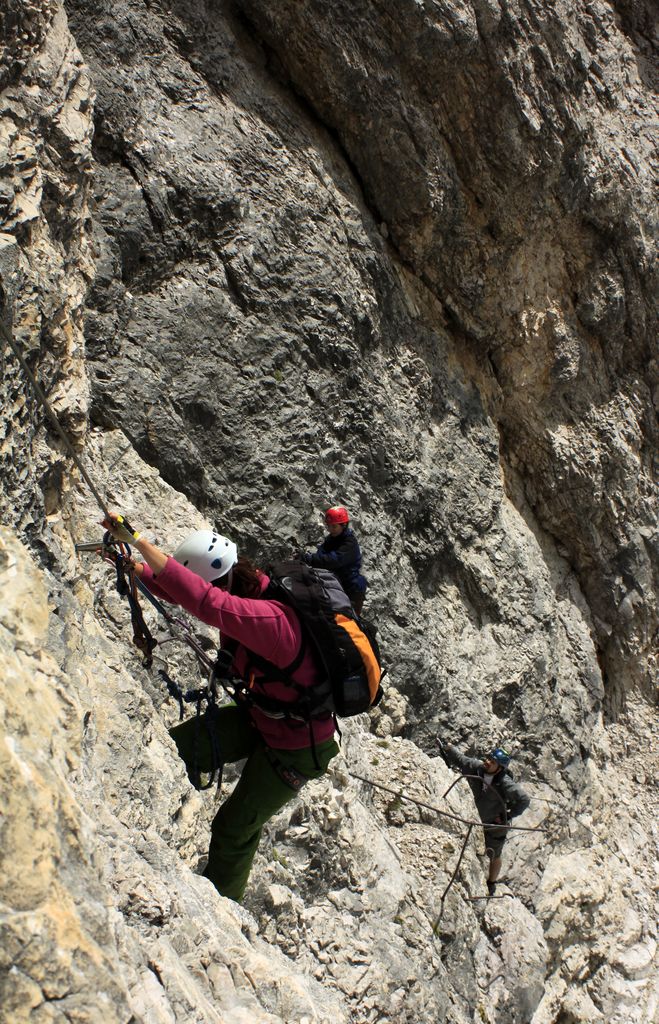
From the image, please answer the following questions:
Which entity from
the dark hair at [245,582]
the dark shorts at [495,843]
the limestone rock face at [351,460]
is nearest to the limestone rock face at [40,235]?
the limestone rock face at [351,460]

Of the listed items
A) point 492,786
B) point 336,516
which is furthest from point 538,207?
point 492,786

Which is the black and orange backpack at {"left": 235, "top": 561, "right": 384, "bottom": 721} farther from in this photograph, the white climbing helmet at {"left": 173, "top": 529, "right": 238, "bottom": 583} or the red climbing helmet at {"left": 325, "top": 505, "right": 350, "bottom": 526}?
the red climbing helmet at {"left": 325, "top": 505, "right": 350, "bottom": 526}

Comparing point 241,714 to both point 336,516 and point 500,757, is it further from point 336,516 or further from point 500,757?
point 500,757

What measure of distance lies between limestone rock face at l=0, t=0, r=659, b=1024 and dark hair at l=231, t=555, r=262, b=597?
951mm

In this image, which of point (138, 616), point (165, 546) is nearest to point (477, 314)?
point (165, 546)

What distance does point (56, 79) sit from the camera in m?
5.29

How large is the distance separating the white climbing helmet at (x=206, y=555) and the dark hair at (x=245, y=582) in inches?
5.3

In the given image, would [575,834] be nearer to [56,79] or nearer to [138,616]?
[138,616]

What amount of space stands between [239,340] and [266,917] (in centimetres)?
533

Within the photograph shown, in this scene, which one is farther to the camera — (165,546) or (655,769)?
(655,769)

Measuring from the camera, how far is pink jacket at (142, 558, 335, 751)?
3887 millimetres

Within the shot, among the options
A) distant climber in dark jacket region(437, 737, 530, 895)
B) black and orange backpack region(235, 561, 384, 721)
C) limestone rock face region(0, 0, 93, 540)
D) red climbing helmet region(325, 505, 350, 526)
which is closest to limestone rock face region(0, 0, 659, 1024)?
limestone rock face region(0, 0, 93, 540)

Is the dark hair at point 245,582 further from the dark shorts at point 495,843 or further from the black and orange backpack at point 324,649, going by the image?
the dark shorts at point 495,843

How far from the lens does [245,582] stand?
4.53 metres
